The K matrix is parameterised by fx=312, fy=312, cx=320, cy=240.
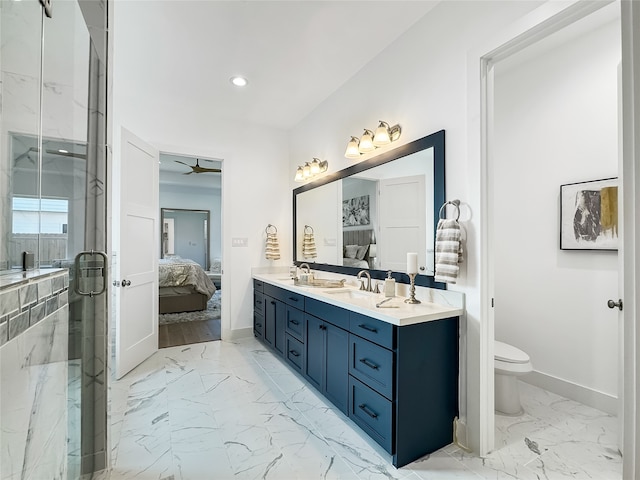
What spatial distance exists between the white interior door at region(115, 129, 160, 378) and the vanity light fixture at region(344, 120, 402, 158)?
2108 millimetres

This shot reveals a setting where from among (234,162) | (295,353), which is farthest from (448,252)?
(234,162)

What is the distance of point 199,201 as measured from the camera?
8.57 metres

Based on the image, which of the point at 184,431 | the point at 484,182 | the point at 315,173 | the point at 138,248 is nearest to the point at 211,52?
the point at 315,173

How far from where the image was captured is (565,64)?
2494mm

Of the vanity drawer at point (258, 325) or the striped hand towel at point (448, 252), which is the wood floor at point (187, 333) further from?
the striped hand towel at point (448, 252)

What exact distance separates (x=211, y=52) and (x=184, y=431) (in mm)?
2864

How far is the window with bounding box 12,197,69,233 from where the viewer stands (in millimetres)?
964

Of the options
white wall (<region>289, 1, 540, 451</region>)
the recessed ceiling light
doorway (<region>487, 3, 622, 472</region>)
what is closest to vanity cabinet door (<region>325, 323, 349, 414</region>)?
white wall (<region>289, 1, 540, 451</region>)

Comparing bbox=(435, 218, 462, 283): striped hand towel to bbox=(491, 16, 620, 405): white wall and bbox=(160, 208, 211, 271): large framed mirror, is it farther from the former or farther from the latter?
bbox=(160, 208, 211, 271): large framed mirror

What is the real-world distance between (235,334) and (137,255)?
1.52 metres

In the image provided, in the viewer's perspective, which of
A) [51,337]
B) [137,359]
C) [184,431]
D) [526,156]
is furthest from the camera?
[137,359]

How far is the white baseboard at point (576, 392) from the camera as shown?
7.25 feet

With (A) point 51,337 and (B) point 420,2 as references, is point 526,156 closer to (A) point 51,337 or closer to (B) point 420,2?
(B) point 420,2

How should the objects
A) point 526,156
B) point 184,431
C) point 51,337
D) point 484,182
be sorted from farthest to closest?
point 526,156
point 184,431
point 484,182
point 51,337
